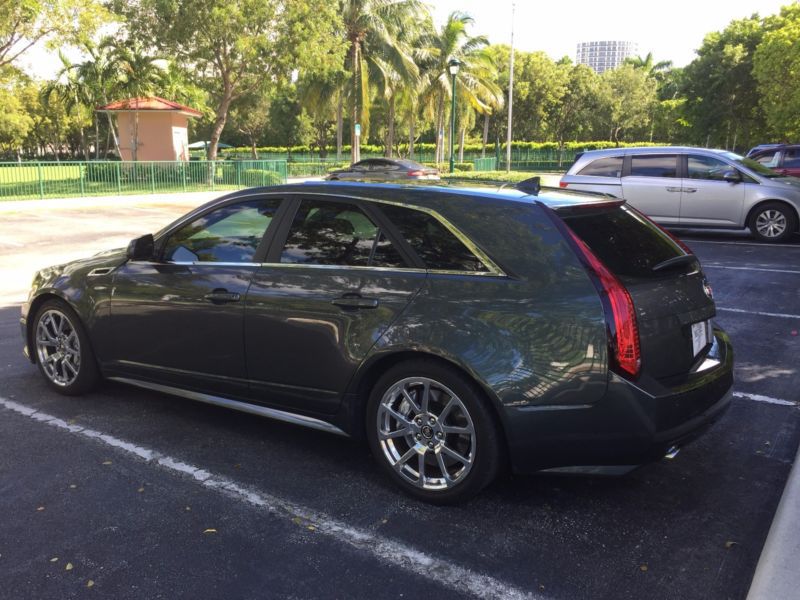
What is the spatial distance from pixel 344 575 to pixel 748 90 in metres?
39.6

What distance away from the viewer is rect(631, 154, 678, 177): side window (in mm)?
12981

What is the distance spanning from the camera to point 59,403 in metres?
4.88

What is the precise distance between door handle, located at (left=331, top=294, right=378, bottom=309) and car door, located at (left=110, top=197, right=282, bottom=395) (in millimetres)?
669

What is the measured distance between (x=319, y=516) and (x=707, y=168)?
11.7m

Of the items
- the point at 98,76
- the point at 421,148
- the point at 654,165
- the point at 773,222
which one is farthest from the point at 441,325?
the point at 421,148

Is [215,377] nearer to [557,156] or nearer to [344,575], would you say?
[344,575]

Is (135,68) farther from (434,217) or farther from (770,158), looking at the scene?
(434,217)

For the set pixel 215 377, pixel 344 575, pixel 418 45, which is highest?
pixel 418 45

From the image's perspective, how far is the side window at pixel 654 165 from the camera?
13.0 metres

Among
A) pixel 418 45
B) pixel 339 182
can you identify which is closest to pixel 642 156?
pixel 339 182

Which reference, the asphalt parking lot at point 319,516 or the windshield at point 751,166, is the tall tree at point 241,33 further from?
the asphalt parking lot at point 319,516

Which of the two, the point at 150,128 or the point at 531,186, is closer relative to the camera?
the point at 531,186

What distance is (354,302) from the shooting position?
3590 mm

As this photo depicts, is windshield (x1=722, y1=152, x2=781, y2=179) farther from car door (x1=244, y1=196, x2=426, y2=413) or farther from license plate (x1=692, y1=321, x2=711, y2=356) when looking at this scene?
car door (x1=244, y1=196, x2=426, y2=413)
